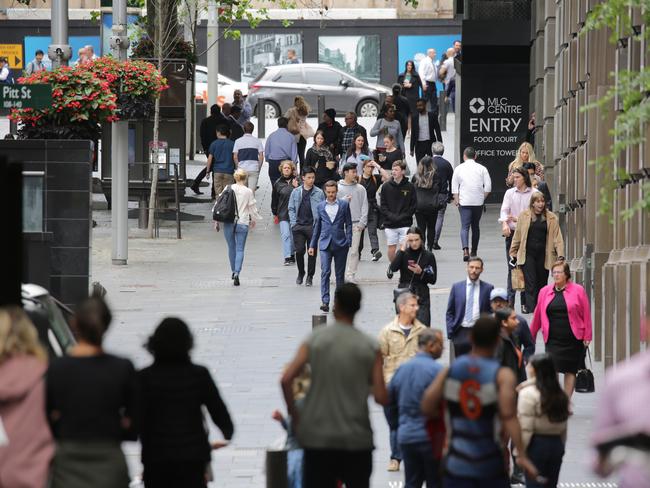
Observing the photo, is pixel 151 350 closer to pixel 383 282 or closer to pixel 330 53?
pixel 383 282

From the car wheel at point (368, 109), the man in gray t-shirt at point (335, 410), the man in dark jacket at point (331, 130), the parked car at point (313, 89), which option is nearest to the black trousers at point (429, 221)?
the man in dark jacket at point (331, 130)

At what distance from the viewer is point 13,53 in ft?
182

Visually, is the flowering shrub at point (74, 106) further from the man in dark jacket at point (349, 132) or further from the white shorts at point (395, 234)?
the man in dark jacket at point (349, 132)

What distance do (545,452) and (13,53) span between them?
153ft

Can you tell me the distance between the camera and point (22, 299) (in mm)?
9000

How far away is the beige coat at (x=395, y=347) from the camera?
12.4 meters

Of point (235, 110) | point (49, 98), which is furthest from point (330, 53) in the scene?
point (49, 98)

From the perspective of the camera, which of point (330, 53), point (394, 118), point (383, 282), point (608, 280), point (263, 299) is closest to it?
point (608, 280)

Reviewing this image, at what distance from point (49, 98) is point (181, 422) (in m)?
10.2

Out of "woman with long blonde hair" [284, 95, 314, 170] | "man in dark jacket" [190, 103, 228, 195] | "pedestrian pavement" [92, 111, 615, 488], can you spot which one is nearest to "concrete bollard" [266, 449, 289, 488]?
"pedestrian pavement" [92, 111, 615, 488]

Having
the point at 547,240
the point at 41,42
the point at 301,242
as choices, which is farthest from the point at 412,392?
the point at 41,42

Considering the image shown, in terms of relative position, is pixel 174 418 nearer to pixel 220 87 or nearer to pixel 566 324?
pixel 566 324

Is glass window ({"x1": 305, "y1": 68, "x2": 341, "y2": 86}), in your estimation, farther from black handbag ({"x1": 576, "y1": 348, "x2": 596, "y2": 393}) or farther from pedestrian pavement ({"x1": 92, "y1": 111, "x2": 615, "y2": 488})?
black handbag ({"x1": 576, "y1": 348, "x2": 596, "y2": 393})

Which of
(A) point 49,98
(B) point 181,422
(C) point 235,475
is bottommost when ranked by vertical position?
(C) point 235,475
